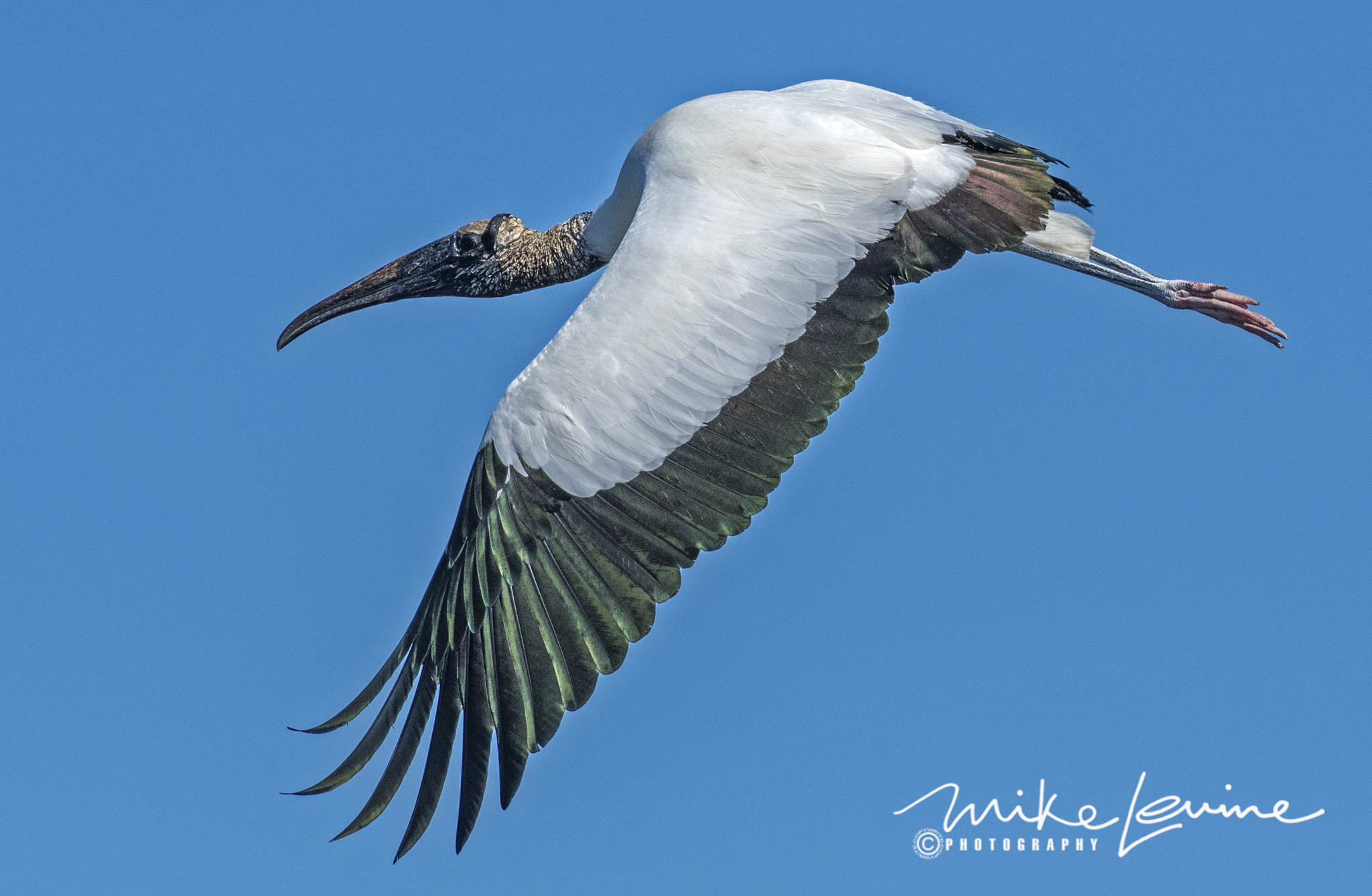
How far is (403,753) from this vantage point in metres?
6.26

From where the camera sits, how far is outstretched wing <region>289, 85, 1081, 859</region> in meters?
6.21

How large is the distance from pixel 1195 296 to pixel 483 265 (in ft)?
12.9

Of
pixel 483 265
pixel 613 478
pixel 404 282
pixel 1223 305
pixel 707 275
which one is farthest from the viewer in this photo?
pixel 483 265

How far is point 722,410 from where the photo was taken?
6543mm

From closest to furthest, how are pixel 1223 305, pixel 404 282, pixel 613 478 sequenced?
pixel 613 478
pixel 1223 305
pixel 404 282

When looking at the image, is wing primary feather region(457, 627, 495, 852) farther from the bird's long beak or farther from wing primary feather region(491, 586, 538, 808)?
the bird's long beak

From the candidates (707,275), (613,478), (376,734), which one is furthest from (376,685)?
(707,275)

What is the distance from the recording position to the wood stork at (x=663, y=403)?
624 cm

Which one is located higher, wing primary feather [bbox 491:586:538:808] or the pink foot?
the pink foot

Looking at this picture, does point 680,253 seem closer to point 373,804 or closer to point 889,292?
point 889,292

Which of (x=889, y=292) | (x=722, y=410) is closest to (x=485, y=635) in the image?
(x=722, y=410)

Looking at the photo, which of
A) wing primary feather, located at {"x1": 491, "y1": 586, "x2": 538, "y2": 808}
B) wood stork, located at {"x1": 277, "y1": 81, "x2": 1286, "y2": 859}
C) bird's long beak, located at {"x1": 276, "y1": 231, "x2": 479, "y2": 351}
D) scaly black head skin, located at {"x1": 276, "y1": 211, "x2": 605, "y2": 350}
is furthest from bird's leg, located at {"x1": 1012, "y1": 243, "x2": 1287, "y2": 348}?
wing primary feather, located at {"x1": 491, "y1": 586, "x2": 538, "y2": 808}

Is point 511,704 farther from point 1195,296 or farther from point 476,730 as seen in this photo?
point 1195,296

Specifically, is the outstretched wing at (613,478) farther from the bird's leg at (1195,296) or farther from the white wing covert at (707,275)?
the bird's leg at (1195,296)
